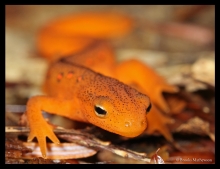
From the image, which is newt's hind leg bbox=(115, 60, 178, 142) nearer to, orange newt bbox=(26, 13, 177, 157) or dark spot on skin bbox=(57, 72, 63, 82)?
orange newt bbox=(26, 13, 177, 157)

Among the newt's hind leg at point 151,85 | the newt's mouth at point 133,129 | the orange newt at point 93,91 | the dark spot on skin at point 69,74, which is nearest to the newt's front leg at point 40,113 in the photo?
the orange newt at point 93,91

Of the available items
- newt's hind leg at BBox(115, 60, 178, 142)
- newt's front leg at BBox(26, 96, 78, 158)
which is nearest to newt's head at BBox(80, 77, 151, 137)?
newt's front leg at BBox(26, 96, 78, 158)

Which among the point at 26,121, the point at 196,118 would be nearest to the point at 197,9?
the point at 196,118
